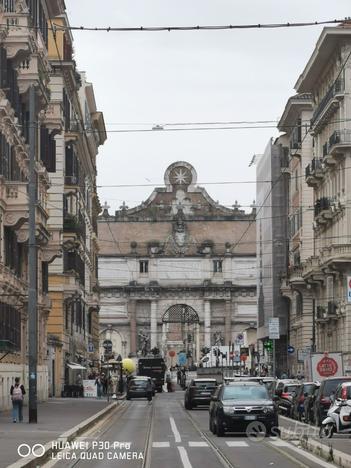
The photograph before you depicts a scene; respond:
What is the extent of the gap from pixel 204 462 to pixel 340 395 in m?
9.90

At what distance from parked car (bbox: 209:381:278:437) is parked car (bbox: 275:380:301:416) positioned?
49.8ft

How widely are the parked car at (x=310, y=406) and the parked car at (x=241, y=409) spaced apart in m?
6.50

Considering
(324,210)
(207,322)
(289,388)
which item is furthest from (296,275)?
(207,322)

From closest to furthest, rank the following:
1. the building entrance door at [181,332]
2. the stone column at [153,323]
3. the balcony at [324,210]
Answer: the balcony at [324,210]
the stone column at [153,323]
the building entrance door at [181,332]

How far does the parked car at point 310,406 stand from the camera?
44.8m

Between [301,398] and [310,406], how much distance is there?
288cm

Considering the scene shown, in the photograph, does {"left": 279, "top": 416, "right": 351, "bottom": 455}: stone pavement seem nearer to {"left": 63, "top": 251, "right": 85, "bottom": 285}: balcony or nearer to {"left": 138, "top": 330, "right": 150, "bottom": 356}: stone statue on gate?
{"left": 63, "top": 251, "right": 85, "bottom": 285}: balcony

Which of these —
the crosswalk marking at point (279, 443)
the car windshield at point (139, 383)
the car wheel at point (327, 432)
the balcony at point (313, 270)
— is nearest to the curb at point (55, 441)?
the crosswalk marking at point (279, 443)

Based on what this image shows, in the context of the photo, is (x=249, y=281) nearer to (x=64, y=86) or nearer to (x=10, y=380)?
(x=64, y=86)

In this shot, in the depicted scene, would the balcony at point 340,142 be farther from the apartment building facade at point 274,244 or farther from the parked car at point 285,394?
the apartment building facade at point 274,244

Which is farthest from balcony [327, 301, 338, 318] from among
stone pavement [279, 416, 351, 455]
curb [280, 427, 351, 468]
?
curb [280, 427, 351, 468]

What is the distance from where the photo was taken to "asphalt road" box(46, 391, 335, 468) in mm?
26484

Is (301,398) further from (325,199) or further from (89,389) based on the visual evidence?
(89,389)

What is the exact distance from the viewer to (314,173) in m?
84.4
